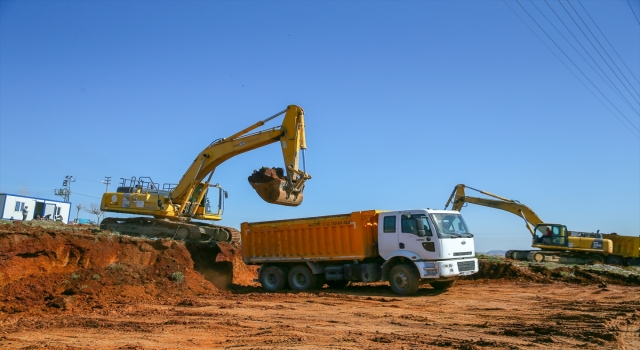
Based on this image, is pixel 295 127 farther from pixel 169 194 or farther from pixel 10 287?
pixel 10 287

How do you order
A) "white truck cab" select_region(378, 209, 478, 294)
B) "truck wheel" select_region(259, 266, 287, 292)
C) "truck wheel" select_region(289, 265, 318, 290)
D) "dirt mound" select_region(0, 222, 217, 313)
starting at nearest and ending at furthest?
"dirt mound" select_region(0, 222, 217, 313) → "white truck cab" select_region(378, 209, 478, 294) → "truck wheel" select_region(289, 265, 318, 290) → "truck wheel" select_region(259, 266, 287, 292)

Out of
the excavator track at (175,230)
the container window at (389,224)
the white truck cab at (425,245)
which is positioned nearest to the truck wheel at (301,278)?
the white truck cab at (425,245)

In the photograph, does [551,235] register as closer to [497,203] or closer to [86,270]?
[497,203]

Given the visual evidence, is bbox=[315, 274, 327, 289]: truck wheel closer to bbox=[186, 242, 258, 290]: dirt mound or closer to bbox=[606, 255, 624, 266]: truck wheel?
bbox=[186, 242, 258, 290]: dirt mound

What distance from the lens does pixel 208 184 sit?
23.1 meters

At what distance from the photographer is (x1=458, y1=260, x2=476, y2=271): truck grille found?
15.4 meters

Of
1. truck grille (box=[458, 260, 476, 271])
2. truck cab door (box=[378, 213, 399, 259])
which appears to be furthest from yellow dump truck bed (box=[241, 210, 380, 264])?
truck grille (box=[458, 260, 476, 271])

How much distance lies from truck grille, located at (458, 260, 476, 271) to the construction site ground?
77 centimetres

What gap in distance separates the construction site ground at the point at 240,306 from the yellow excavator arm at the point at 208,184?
3.10 meters

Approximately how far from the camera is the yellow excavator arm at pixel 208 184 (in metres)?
18.4

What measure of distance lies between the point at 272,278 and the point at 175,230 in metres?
5.95

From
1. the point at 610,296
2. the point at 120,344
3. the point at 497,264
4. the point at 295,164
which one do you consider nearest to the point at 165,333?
the point at 120,344

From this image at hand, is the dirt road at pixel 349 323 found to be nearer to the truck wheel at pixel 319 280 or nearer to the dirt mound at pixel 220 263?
the truck wheel at pixel 319 280

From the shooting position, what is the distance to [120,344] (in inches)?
336
